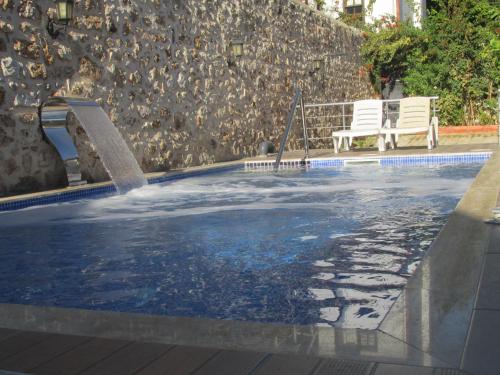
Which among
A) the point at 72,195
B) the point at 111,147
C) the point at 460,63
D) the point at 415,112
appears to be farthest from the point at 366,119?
the point at 72,195

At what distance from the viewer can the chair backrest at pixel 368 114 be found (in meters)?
9.26

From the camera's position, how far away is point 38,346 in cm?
167

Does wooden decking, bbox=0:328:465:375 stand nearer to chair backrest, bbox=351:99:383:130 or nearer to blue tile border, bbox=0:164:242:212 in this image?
blue tile border, bbox=0:164:242:212

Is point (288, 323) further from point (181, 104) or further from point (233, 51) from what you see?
point (233, 51)

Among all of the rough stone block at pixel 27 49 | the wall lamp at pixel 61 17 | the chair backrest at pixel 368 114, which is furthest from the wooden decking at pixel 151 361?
the chair backrest at pixel 368 114

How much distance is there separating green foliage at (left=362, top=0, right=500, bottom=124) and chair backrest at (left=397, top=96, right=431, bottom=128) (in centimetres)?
234

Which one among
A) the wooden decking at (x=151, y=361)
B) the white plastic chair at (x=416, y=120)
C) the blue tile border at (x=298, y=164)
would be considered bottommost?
the wooden decking at (x=151, y=361)

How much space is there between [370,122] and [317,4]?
678 centimetres

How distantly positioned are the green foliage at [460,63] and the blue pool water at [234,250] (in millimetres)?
6182

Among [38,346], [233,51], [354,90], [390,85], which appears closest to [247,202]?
[38,346]

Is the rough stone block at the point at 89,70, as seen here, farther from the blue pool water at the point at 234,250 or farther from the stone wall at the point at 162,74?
the blue pool water at the point at 234,250

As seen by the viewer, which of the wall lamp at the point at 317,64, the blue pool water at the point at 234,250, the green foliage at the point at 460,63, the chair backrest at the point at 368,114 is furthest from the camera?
the wall lamp at the point at 317,64

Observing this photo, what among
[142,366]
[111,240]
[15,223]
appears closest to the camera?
[142,366]

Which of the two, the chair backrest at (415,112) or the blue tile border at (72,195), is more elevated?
the chair backrest at (415,112)
